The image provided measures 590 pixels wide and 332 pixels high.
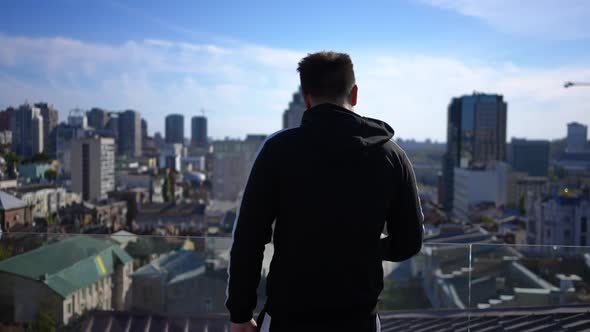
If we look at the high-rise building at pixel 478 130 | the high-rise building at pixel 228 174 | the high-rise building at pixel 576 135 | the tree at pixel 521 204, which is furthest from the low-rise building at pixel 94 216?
the high-rise building at pixel 576 135

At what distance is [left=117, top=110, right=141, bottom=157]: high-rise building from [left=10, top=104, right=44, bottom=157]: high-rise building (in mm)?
40021

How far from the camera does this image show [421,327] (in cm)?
240

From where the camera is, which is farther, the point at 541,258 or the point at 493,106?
the point at 493,106

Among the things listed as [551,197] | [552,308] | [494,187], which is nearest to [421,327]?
[552,308]

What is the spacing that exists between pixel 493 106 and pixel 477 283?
8553 centimetres

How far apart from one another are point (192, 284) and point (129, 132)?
100945 mm

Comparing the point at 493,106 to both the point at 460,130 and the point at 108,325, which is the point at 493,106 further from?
the point at 108,325

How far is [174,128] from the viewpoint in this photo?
139 metres

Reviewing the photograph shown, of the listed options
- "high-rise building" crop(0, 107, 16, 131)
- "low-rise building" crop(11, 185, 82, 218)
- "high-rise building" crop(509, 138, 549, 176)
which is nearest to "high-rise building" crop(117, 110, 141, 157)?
"high-rise building" crop(0, 107, 16, 131)

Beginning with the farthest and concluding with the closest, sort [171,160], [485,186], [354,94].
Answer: [171,160]
[485,186]
[354,94]

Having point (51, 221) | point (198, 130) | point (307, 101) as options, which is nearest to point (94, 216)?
point (51, 221)

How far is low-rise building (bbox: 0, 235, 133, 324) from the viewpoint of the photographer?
2461mm

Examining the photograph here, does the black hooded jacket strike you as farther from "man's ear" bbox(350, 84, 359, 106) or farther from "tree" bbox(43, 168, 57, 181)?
"tree" bbox(43, 168, 57, 181)

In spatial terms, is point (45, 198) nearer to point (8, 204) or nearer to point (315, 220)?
point (8, 204)
